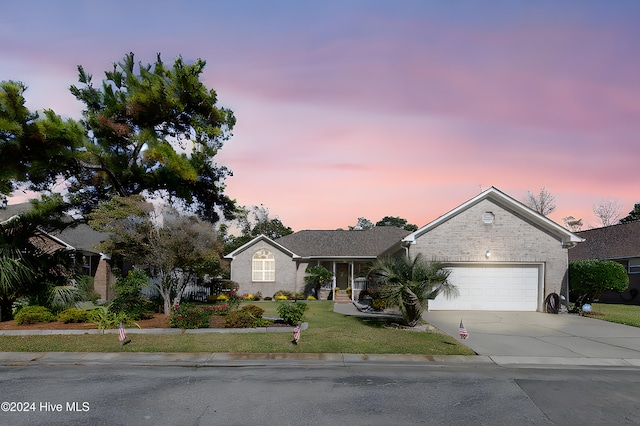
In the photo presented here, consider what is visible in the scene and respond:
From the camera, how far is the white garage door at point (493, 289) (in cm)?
2155

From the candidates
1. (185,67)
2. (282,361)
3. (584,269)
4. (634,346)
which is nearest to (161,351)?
(282,361)

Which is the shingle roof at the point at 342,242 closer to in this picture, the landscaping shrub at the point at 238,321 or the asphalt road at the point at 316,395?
the landscaping shrub at the point at 238,321

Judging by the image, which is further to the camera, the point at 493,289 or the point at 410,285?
the point at 493,289

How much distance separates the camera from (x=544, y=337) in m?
14.0

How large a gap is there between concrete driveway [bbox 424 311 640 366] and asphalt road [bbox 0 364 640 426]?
1.10 metres

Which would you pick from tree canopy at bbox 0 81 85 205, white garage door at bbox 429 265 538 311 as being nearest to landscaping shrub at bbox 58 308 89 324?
tree canopy at bbox 0 81 85 205

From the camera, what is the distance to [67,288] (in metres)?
17.3

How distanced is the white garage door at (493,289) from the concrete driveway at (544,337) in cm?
116

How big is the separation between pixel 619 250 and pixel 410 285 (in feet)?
77.0

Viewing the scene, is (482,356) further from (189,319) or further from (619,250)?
(619,250)

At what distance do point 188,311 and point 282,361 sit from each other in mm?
5305

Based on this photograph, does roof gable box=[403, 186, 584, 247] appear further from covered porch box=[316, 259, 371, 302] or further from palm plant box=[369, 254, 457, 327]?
covered porch box=[316, 259, 371, 302]

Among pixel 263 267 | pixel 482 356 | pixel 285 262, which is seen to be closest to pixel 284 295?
pixel 285 262

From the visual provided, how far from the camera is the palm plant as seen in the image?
1502 cm
